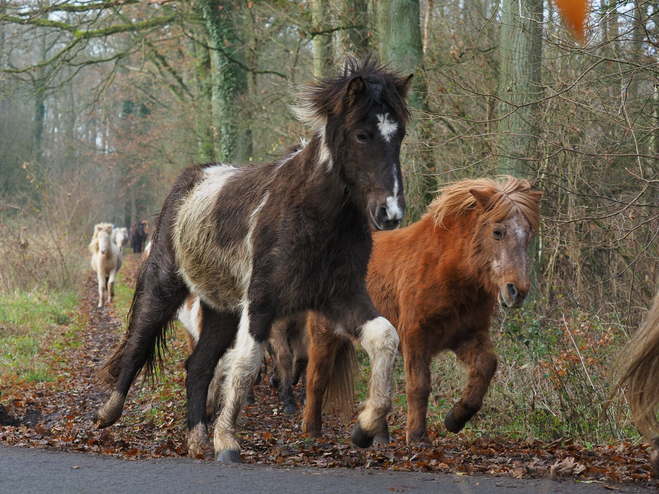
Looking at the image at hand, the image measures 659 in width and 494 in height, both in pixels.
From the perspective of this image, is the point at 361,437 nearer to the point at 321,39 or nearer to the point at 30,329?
the point at 30,329

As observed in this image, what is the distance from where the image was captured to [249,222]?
5812 mm

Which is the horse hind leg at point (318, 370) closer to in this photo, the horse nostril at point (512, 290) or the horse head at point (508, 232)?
the horse head at point (508, 232)

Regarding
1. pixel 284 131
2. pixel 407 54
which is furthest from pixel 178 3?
pixel 407 54

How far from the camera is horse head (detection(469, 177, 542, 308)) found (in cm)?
608

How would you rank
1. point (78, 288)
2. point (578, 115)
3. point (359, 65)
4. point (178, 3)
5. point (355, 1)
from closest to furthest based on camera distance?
point (359, 65), point (578, 115), point (355, 1), point (178, 3), point (78, 288)

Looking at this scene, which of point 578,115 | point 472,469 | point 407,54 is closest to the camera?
point 472,469

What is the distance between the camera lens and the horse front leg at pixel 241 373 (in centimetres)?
541

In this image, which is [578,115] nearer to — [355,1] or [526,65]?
Result: [526,65]

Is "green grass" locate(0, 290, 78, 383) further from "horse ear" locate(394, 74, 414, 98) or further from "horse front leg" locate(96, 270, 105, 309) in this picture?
"horse ear" locate(394, 74, 414, 98)

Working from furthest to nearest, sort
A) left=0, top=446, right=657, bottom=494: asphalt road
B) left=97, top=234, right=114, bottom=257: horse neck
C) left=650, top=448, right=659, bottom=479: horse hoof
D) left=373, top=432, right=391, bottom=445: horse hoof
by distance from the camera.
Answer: left=97, top=234, right=114, bottom=257: horse neck, left=373, top=432, right=391, bottom=445: horse hoof, left=650, top=448, right=659, bottom=479: horse hoof, left=0, top=446, right=657, bottom=494: asphalt road

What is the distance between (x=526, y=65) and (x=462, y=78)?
2479 mm

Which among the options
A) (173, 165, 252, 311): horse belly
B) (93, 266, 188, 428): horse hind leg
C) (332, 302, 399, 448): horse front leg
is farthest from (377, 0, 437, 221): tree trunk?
(332, 302, 399, 448): horse front leg

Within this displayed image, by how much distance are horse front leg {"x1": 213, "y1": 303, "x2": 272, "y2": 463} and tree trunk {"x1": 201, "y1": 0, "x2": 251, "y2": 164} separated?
1307 centimetres

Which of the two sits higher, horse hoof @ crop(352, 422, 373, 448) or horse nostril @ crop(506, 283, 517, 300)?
horse nostril @ crop(506, 283, 517, 300)
